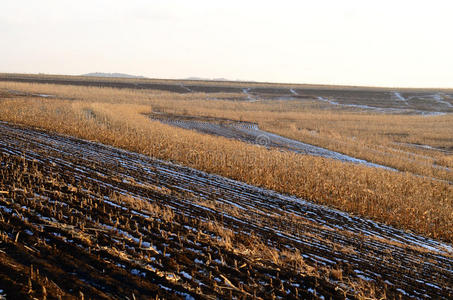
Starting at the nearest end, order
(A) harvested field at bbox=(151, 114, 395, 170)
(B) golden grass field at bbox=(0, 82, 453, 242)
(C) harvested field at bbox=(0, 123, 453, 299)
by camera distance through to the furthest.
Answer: (C) harvested field at bbox=(0, 123, 453, 299)
(B) golden grass field at bbox=(0, 82, 453, 242)
(A) harvested field at bbox=(151, 114, 395, 170)

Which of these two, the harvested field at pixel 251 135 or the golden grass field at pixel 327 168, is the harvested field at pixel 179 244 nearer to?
the golden grass field at pixel 327 168

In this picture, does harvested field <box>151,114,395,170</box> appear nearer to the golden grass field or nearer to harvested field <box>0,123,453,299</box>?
the golden grass field

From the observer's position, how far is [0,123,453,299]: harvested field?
4516mm

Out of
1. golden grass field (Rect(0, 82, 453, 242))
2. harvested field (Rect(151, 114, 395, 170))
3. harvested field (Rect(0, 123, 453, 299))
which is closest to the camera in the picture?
harvested field (Rect(0, 123, 453, 299))

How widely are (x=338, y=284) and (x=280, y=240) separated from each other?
173cm

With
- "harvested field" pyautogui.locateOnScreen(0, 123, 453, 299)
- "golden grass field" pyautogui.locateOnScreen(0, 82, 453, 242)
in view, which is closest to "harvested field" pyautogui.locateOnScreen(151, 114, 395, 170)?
"golden grass field" pyautogui.locateOnScreen(0, 82, 453, 242)

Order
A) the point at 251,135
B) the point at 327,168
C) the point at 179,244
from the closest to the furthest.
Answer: the point at 179,244
the point at 327,168
the point at 251,135

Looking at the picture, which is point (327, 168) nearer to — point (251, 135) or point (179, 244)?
point (179, 244)

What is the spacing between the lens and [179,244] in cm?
578

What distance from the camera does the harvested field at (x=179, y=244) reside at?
14.8ft

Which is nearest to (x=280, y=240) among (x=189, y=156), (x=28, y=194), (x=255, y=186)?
(x=28, y=194)

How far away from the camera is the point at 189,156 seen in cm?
1525

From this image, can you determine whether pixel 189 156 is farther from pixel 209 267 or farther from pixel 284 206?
pixel 209 267

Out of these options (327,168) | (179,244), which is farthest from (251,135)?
(179,244)
